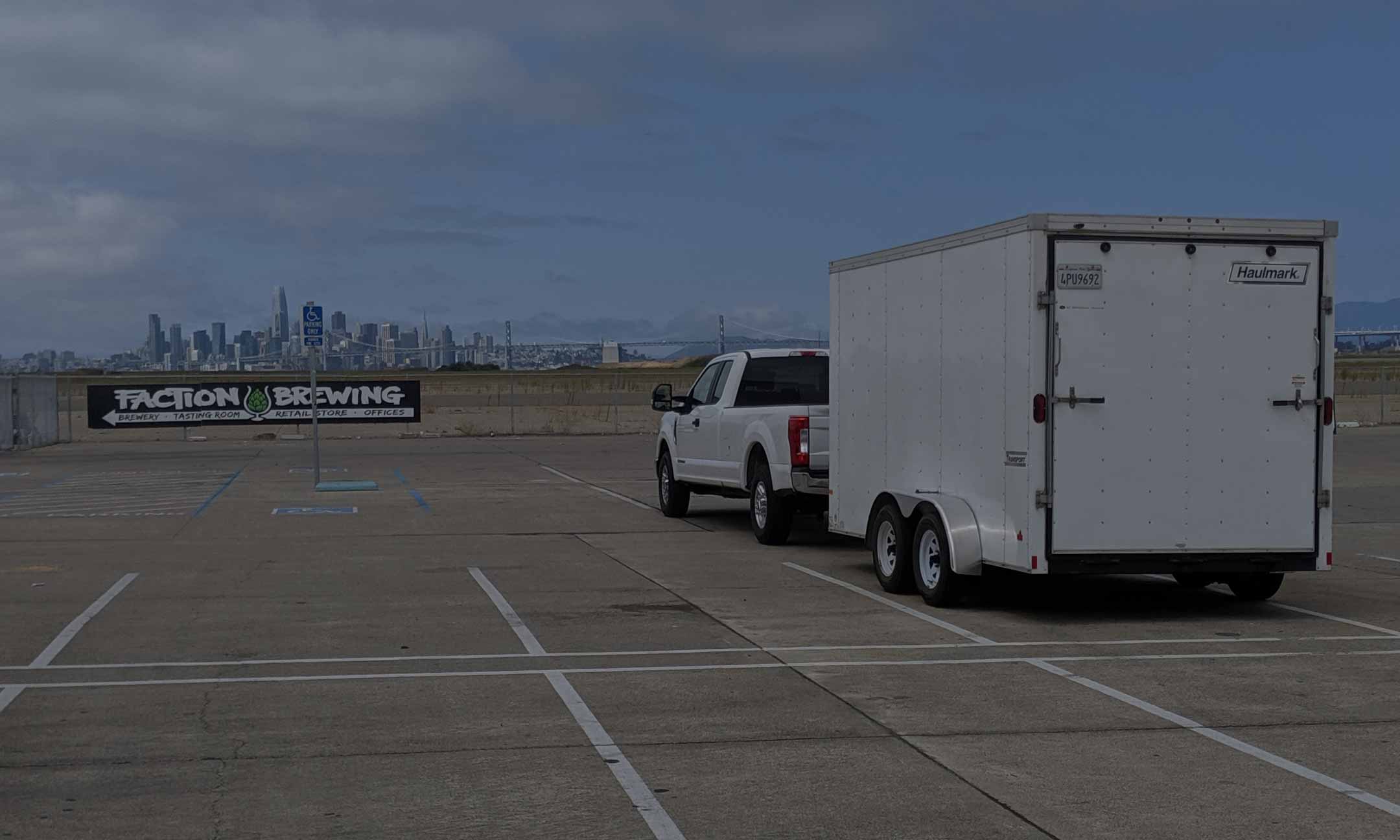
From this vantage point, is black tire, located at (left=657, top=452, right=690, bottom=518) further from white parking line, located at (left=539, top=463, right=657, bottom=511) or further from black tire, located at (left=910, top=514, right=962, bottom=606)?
black tire, located at (left=910, top=514, right=962, bottom=606)

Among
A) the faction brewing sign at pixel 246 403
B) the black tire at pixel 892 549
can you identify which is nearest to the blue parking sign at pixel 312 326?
the black tire at pixel 892 549

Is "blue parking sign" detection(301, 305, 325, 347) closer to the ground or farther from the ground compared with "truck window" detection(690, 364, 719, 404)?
farther from the ground

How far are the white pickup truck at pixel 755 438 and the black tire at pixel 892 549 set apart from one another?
251 cm

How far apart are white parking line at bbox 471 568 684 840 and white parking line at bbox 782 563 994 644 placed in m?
3.04

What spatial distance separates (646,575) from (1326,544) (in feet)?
19.6

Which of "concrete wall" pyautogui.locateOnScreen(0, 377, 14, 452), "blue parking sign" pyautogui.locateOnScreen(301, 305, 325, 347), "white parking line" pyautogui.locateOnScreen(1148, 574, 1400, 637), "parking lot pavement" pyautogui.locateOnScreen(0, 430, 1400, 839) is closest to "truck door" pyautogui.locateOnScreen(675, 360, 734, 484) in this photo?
"parking lot pavement" pyautogui.locateOnScreen(0, 430, 1400, 839)

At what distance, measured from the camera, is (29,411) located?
124ft

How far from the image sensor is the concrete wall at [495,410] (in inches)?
1774

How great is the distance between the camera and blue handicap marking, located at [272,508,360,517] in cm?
2064

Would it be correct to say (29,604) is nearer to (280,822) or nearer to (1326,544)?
(280,822)

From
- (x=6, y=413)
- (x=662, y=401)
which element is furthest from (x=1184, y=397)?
(x=6, y=413)

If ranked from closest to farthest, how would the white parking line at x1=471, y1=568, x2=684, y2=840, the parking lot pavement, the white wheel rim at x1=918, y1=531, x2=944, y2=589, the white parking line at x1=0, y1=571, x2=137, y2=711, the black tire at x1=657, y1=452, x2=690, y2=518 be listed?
the white parking line at x1=471, y1=568, x2=684, y2=840
the parking lot pavement
the white parking line at x1=0, y1=571, x2=137, y2=711
the white wheel rim at x1=918, y1=531, x2=944, y2=589
the black tire at x1=657, y1=452, x2=690, y2=518

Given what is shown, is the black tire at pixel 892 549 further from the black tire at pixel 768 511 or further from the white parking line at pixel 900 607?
the black tire at pixel 768 511

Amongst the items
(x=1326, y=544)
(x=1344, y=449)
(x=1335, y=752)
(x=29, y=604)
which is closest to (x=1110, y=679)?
(x=1335, y=752)
